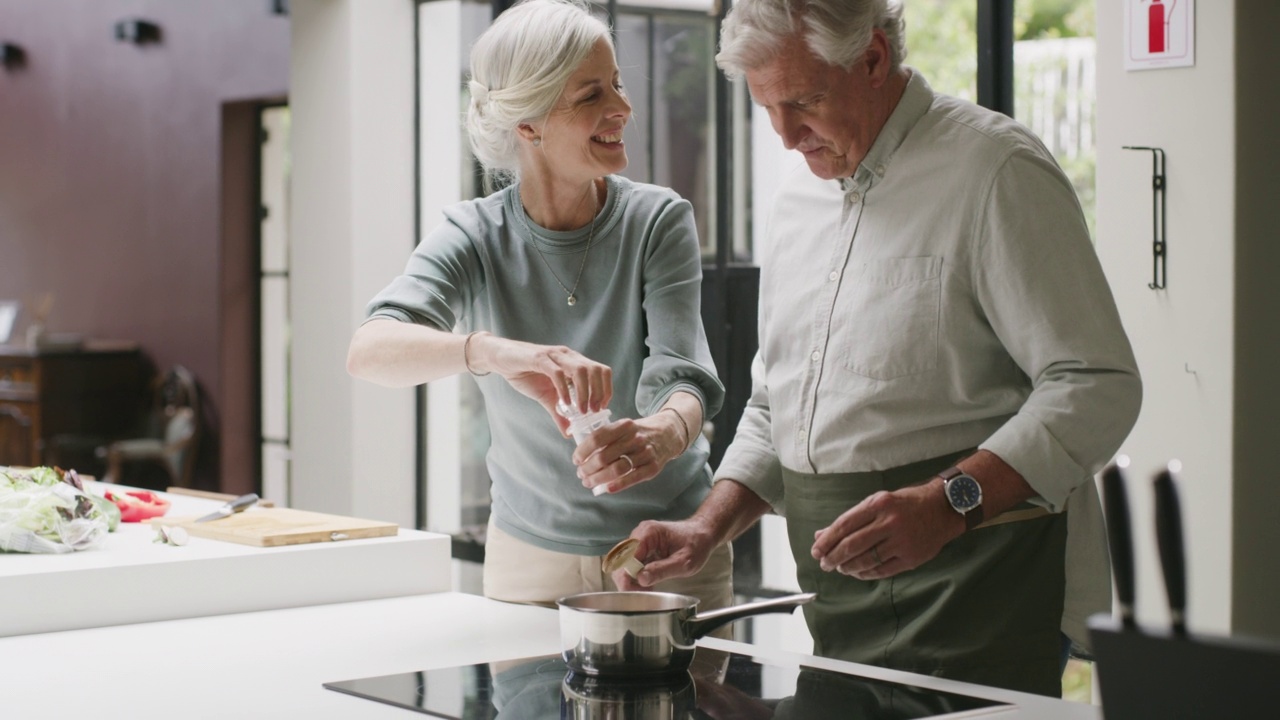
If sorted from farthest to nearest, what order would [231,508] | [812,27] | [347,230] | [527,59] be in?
1. [347,230]
2. [231,508]
3. [527,59]
4. [812,27]

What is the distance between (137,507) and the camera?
8.24 feet

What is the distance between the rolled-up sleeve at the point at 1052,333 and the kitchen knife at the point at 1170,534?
29.5 inches

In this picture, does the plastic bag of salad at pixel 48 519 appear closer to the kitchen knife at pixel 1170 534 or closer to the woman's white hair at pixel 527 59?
the woman's white hair at pixel 527 59

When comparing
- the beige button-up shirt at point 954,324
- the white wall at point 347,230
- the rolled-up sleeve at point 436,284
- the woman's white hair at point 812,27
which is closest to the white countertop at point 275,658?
the beige button-up shirt at point 954,324

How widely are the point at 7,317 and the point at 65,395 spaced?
111 centimetres

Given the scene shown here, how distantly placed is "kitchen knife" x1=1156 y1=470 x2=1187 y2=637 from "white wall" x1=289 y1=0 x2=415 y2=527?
422 centimetres

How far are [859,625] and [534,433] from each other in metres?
0.60

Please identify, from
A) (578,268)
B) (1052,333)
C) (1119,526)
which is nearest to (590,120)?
(578,268)

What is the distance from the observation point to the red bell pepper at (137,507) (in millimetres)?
2492

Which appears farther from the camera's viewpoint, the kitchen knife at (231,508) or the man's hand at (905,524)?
the kitchen knife at (231,508)

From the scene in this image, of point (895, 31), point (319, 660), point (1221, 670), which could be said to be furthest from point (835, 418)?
point (1221, 670)

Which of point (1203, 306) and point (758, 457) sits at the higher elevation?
point (1203, 306)

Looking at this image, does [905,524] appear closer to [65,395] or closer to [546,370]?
[546,370]

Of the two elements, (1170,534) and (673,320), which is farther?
(673,320)
